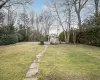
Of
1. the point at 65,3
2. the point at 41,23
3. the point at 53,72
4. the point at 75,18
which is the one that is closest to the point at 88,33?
the point at 75,18

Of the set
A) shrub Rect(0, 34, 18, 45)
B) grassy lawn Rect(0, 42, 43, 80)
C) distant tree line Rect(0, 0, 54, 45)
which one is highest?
distant tree line Rect(0, 0, 54, 45)

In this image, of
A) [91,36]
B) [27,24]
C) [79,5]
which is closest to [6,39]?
[79,5]

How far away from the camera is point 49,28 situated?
40312mm

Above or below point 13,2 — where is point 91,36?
below

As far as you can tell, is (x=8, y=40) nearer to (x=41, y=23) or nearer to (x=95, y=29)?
(x=95, y=29)

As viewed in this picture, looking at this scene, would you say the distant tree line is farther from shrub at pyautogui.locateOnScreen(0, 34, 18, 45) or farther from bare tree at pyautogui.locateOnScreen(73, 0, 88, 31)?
bare tree at pyautogui.locateOnScreen(73, 0, 88, 31)

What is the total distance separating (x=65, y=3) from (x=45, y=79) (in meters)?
20.4

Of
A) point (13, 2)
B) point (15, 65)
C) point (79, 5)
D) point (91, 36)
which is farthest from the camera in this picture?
point (79, 5)

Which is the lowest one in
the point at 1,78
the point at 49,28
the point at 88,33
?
the point at 1,78

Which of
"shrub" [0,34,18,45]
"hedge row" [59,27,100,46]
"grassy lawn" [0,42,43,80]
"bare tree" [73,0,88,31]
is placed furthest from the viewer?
"bare tree" [73,0,88,31]

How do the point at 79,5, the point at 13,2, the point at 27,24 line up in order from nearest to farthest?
the point at 13,2 → the point at 79,5 → the point at 27,24

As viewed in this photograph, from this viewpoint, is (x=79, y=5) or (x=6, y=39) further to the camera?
(x=79, y=5)

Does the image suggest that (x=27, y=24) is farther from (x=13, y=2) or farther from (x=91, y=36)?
(x=91, y=36)

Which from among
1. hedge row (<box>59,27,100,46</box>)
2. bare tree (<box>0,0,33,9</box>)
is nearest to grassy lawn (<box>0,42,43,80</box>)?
hedge row (<box>59,27,100,46</box>)
